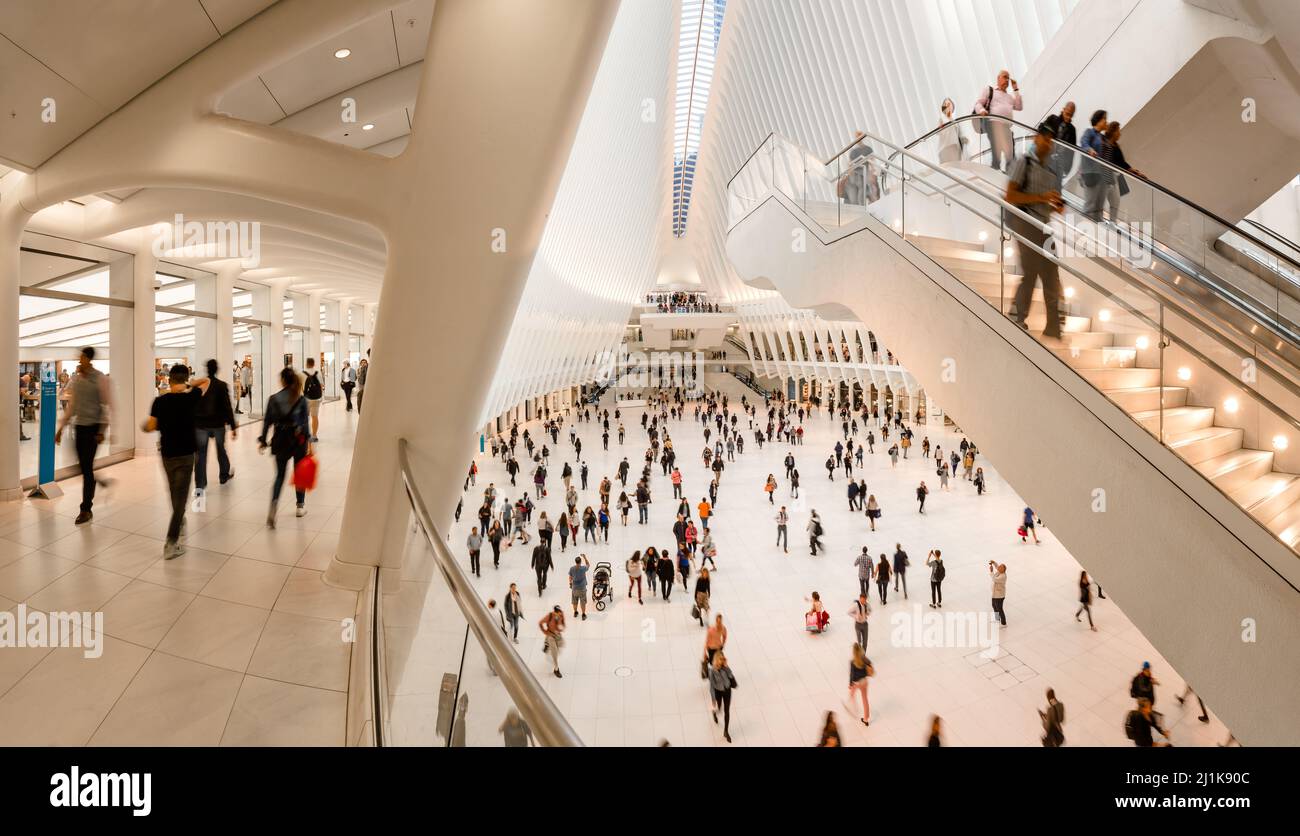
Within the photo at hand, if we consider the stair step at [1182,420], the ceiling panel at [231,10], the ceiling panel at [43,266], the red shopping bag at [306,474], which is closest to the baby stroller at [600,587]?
the red shopping bag at [306,474]

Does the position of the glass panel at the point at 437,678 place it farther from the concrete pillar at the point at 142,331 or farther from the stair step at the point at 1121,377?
the concrete pillar at the point at 142,331

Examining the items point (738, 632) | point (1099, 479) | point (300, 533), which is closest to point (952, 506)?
point (738, 632)

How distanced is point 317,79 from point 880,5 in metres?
21.6

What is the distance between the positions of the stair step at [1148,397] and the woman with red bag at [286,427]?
6120 millimetres

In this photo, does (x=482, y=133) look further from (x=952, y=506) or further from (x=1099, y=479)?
(x=952, y=506)

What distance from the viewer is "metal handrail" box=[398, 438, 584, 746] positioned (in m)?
1.06

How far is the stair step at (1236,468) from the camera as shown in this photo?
3314mm

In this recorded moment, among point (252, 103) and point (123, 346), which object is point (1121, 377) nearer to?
point (252, 103)

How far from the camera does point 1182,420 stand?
3.54 m

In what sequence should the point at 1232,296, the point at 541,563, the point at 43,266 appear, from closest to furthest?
1. the point at 1232,296
2. the point at 43,266
3. the point at 541,563
